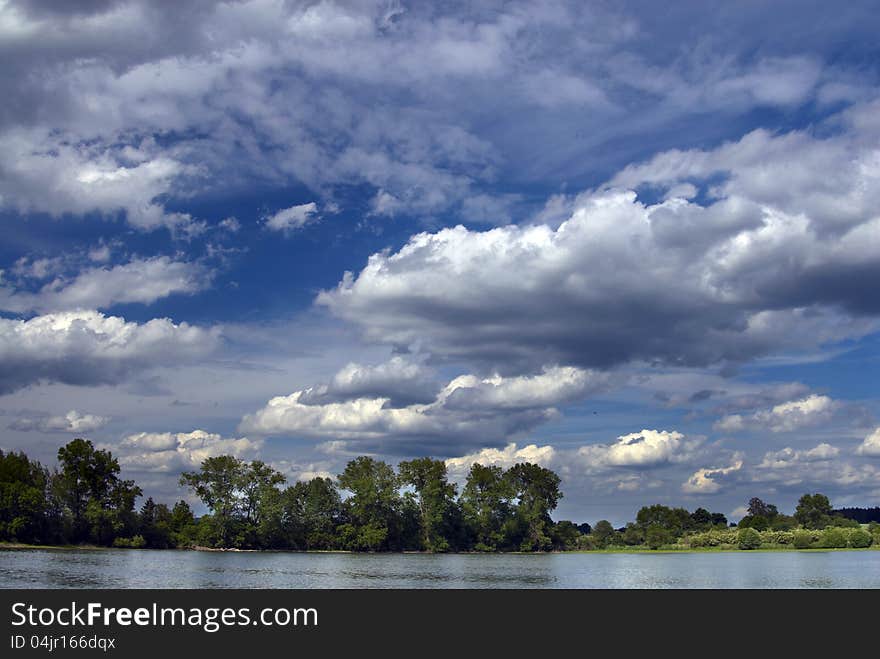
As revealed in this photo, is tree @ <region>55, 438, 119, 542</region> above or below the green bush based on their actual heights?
above

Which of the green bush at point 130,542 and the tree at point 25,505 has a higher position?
the tree at point 25,505

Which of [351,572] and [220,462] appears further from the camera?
[220,462]

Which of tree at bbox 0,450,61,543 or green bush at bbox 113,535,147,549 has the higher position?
tree at bbox 0,450,61,543

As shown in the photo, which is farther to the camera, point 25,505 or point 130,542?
point 130,542

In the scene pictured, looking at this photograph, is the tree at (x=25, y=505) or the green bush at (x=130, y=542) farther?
the green bush at (x=130, y=542)

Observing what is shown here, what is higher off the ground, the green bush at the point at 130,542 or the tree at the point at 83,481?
the tree at the point at 83,481

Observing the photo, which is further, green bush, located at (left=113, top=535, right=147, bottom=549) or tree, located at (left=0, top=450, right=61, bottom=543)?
green bush, located at (left=113, top=535, right=147, bottom=549)
